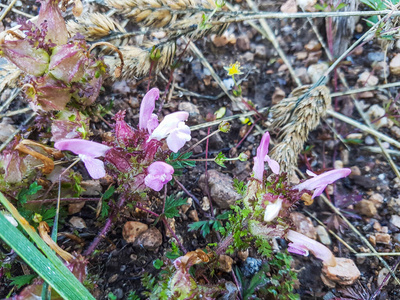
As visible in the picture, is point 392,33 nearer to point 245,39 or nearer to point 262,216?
point 245,39

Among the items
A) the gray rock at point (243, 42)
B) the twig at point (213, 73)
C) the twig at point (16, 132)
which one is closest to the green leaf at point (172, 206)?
the twig at point (213, 73)

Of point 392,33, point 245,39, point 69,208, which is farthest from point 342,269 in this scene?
point 245,39

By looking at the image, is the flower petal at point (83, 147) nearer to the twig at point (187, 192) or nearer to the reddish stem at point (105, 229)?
the reddish stem at point (105, 229)

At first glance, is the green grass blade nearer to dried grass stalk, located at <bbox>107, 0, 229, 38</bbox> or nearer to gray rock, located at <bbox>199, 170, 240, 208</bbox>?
gray rock, located at <bbox>199, 170, 240, 208</bbox>

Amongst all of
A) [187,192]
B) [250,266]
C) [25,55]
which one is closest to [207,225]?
[187,192]

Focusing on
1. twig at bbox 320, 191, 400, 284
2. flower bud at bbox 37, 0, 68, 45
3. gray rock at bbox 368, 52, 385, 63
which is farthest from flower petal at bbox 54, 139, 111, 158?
gray rock at bbox 368, 52, 385, 63

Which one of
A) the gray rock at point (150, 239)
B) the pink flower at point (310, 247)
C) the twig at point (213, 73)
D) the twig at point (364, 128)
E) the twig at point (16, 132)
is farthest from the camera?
the twig at point (213, 73)

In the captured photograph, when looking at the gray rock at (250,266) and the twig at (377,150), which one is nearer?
the gray rock at (250,266)

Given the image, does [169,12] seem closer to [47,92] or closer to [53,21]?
[53,21]
